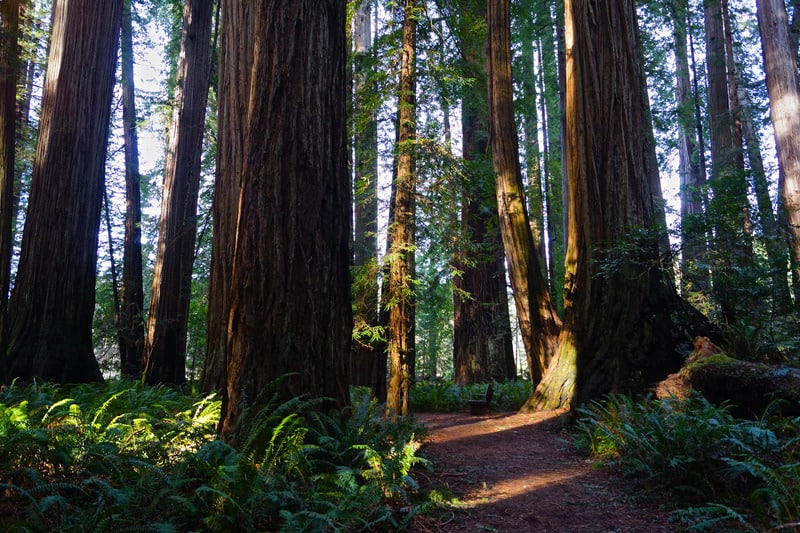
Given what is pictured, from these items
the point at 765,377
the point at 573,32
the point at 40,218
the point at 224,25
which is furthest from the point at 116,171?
the point at 765,377

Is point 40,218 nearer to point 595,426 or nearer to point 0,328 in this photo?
point 0,328

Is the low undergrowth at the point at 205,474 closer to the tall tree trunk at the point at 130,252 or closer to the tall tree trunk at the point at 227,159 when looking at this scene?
the tall tree trunk at the point at 227,159

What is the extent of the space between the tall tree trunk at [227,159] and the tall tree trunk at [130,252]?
19.6ft

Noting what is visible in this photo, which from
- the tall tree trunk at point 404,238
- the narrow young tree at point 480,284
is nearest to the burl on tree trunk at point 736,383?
the tall tree trunk at point 404,238

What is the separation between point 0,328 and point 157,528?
15.1 ft

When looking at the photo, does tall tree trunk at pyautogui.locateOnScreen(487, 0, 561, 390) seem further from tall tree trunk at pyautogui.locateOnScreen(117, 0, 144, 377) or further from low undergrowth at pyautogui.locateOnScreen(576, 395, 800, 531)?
tall tree trunk at pyautogui.locateOnScreen(117, 0, 144, 377)

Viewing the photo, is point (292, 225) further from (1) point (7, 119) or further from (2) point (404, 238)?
(1) point (7, 119)

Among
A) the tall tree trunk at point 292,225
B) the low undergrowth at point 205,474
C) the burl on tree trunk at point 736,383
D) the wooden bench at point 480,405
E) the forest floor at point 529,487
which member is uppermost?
the tall tree trunk at point 292,225

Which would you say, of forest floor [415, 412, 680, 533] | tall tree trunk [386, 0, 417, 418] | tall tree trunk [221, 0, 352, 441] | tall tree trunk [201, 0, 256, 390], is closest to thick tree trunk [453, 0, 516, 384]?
tall tree trunk [386, 0, 417, 418]

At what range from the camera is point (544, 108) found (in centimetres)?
2545

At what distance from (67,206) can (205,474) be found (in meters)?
6.26

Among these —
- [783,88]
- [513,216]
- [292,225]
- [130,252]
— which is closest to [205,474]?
[292,225]

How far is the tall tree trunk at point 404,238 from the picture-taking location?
7375 mm

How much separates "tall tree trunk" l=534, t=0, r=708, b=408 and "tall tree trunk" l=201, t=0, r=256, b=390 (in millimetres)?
4792
